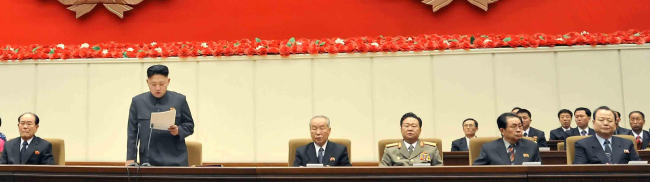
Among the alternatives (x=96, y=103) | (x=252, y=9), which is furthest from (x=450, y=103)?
(x=96, y=103)

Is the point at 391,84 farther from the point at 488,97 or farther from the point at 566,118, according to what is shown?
the point at 566,118

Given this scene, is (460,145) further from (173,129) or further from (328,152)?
(173,129)

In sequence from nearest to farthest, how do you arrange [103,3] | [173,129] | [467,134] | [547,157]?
[173,129]
[547,157]
[467,134]
[103,3]

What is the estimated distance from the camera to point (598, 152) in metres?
3.61

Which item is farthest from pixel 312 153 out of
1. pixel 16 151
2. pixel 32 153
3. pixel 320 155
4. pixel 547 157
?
pixel 16 151

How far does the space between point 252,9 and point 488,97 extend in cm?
285

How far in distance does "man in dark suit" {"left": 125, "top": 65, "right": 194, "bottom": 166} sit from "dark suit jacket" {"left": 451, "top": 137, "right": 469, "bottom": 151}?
2.72m

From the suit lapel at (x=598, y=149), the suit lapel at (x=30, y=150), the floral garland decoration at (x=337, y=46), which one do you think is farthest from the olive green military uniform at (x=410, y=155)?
the suit lapel at (x=30, y=150)

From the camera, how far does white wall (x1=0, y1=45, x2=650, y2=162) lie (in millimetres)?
5695

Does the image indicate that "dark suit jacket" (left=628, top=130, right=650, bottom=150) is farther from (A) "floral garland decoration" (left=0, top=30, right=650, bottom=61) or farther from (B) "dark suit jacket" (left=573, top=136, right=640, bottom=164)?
(B) "dark suit jacket" (left=573, top=136, right=640, bottom=164)

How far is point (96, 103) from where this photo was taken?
5922 millimetres

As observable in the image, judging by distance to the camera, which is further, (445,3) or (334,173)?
(445,3)

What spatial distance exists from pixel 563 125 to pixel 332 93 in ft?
6.90

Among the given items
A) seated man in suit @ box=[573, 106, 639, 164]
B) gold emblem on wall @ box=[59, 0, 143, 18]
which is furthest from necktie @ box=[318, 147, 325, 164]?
gold emblem on wall @ box=[59, 0, 143, 18]
